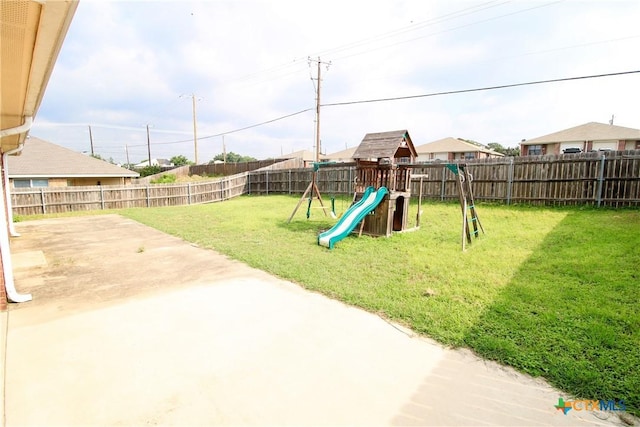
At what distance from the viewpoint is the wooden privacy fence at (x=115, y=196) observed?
14.7m

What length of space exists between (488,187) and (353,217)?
25.7 ft

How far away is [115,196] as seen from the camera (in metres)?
17.1

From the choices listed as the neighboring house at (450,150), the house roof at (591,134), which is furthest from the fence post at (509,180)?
the neighboring house at (450,150)

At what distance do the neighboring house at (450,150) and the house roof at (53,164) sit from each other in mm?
28797

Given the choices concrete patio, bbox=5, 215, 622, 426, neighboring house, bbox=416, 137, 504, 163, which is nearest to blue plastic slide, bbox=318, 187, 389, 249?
concrete patio, bbox=5, 215, 622, 426

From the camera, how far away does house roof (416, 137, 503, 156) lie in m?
33.7

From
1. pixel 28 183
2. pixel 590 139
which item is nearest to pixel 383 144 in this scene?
pixel 28 183

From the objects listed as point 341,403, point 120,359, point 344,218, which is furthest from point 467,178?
point 120,359

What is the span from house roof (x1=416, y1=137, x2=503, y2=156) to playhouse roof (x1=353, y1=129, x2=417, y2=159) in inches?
1100

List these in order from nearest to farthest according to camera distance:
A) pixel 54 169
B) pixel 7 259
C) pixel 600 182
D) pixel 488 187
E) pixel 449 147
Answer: pixel 7 259
pixel 600 182
pixel 488 187
pixel 54 169
pixel 449 147

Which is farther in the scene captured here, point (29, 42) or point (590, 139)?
point (590, 139)

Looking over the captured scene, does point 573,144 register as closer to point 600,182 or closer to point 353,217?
point 600,182

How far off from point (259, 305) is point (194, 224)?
781 cm
